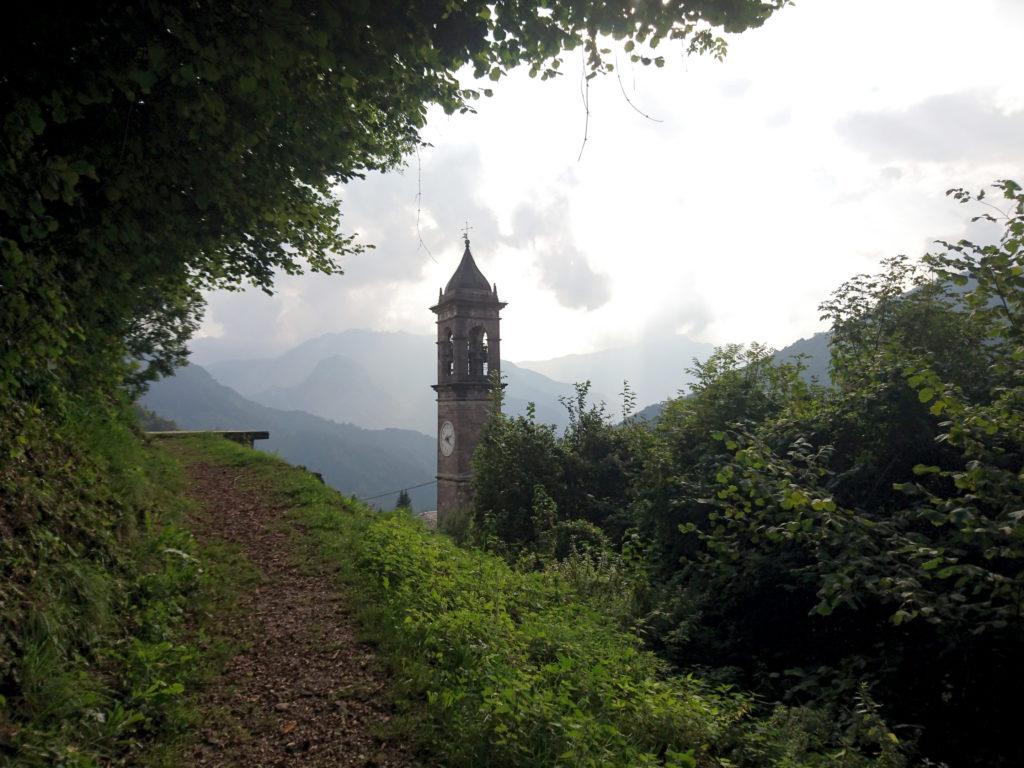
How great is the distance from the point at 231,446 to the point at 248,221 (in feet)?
38.4

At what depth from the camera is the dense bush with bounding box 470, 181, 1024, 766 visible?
4.20 metres

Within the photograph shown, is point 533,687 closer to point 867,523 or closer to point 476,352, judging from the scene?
point 867,523

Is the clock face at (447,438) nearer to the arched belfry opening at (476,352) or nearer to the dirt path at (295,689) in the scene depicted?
the arched belfry opening at (476,352)

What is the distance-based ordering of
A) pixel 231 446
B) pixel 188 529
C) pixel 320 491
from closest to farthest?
pixel 188 529, pixel 320 491, pixel 231 446

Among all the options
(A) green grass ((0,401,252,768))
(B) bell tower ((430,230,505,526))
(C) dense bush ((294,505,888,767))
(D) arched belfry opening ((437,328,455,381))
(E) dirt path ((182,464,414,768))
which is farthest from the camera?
(D) arched belfry opening ((437,328,455,381))

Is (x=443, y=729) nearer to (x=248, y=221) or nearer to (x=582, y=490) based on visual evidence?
(x=248, y=221)

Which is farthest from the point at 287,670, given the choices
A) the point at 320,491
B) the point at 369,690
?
the point at 320,491

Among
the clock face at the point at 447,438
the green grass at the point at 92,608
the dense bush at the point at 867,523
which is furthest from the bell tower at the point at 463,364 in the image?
the green grass at the point at 92,608

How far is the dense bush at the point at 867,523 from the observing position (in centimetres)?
420

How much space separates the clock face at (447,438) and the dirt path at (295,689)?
21649 mm

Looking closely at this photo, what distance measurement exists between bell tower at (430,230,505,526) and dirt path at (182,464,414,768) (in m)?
21.2

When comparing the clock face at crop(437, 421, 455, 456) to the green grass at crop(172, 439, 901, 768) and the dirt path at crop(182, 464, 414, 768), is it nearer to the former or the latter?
the green grass at crop(172, 439, 901, 768)

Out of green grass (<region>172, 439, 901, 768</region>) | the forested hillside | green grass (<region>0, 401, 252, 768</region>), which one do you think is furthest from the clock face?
green grass (<region>0, 401, 252, 768</region>)

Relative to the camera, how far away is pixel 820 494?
15.9 ft
